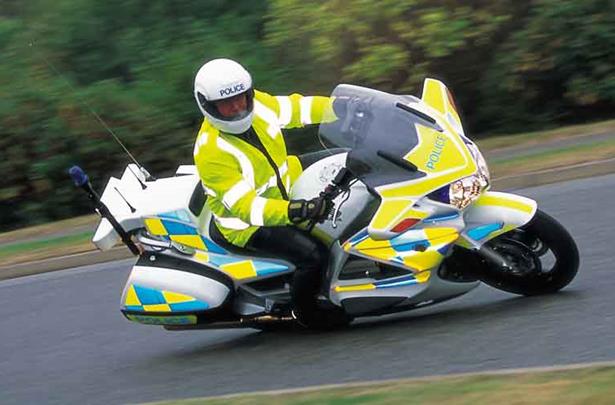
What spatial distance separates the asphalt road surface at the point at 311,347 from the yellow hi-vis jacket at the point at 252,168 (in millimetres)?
846

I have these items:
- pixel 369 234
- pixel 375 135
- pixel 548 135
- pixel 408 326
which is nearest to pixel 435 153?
pixel 375 135

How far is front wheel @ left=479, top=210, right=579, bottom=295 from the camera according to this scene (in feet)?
23.6

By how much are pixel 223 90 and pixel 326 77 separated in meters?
10.3

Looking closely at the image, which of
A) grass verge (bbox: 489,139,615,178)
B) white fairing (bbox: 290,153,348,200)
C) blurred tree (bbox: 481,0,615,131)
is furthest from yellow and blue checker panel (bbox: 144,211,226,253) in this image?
blurred tree (bbox: 481,0,615,131)

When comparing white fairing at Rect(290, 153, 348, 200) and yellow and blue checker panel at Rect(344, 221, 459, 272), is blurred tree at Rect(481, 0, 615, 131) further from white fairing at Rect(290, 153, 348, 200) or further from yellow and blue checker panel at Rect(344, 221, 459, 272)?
yellow and blue checker panel at Rect(344, 221, 459, 272)

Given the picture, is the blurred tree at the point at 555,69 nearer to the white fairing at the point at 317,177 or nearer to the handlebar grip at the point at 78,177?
the white fairing at the point at 317,177

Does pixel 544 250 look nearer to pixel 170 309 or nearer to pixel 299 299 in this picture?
pixel 299 299

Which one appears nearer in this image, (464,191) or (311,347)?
(464,191)

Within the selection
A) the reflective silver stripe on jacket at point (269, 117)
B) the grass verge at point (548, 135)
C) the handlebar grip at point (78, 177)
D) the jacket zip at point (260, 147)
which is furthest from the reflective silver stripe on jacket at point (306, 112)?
the grass verge at point (548, 135)

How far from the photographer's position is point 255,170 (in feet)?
24.6

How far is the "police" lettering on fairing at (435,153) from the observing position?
7.03 m

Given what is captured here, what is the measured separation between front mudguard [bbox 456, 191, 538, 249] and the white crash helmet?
1400 mm

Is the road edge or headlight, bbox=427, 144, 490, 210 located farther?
the road edge

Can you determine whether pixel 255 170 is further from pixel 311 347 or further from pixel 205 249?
pixel 311 347
